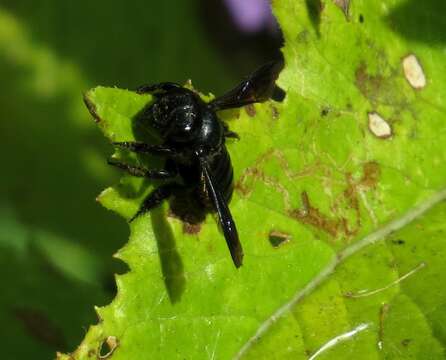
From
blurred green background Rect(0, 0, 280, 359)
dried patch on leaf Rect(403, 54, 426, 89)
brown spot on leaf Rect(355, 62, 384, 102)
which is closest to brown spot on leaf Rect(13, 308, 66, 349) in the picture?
blurred green background Rect(0, 0, 280, 359)

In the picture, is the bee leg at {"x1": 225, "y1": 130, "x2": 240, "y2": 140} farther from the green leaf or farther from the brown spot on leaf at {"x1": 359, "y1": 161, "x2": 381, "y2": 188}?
the brown spot on leaf at {"x1": 359, "y1": 161, "x2": 381, "y2": 188}

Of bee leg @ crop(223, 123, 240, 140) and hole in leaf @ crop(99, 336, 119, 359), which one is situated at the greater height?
bee leg @ crop(223, 123, 240, 140)

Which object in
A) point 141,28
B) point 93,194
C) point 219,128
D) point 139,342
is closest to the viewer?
point 139,342

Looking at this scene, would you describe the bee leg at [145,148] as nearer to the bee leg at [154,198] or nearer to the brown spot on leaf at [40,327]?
the bee leg at [154,198]

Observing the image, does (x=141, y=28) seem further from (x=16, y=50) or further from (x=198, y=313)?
(x=198, y=313)

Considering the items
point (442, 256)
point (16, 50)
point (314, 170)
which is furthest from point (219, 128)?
point (16, 50)

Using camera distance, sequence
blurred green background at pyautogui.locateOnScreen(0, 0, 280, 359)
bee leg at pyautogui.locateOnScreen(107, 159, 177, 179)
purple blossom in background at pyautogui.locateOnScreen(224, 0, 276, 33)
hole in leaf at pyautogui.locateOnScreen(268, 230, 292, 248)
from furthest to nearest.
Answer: purple blossom in background at pyautogui.locateOnScreen(224, 0, 276, 33) < blurred green background at pyautogui.locateOnScreen(0, 0, 280, 359) < hole in leaf at pyautogui.locateOnScreen(268, 230, 292, 248) < bee leg at pyautogui.locateOnScreen(107, 159, 177, 179)

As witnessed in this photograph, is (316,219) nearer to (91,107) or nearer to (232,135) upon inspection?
(232,135)
